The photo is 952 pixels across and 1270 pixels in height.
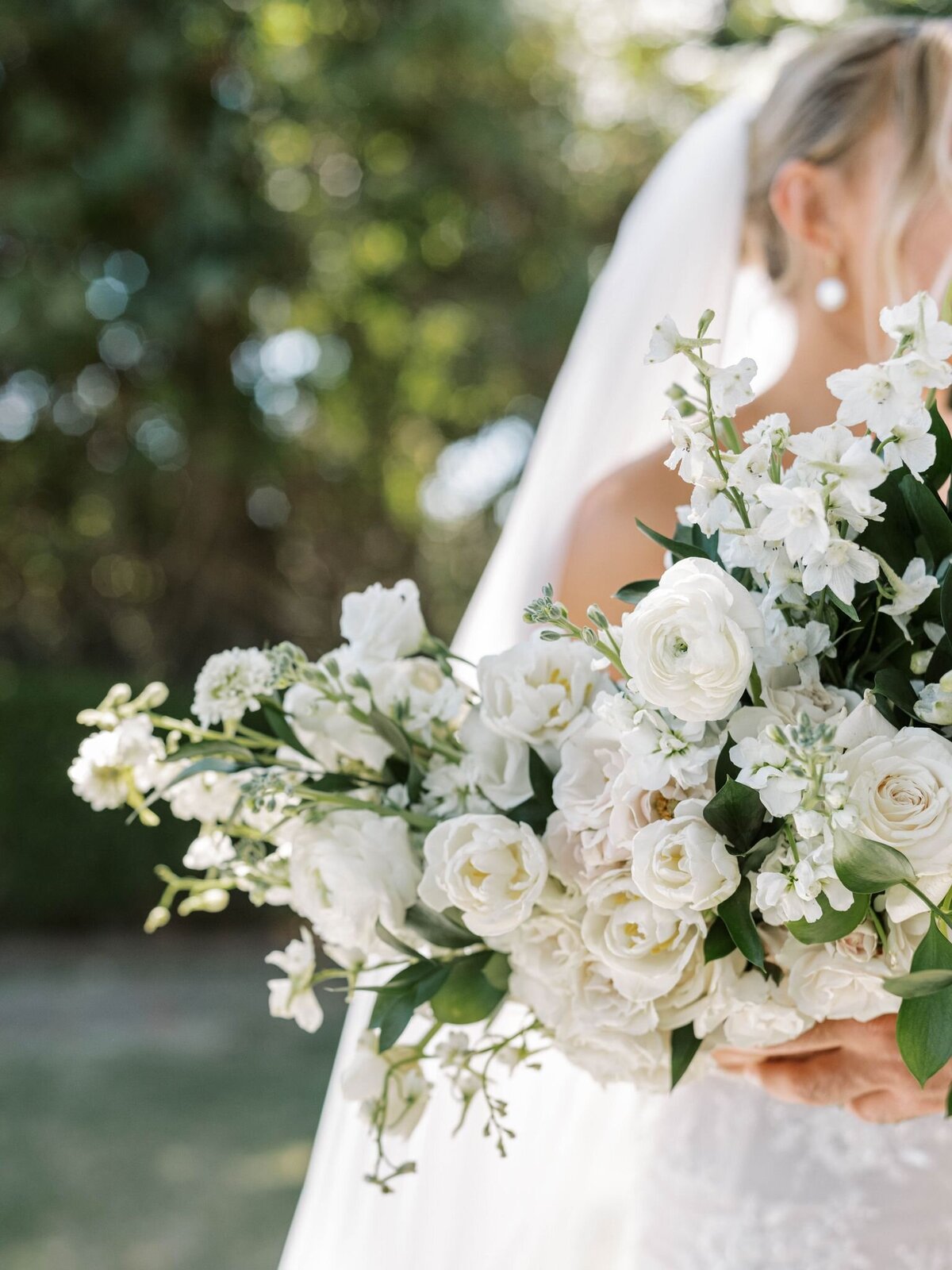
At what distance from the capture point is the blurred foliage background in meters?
9.15

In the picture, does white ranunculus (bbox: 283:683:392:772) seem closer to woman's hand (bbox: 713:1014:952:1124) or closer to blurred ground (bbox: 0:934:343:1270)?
woman's hand (bbox: 713:1014:952:1124)

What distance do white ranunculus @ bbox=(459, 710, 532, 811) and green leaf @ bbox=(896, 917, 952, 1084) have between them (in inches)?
14.8

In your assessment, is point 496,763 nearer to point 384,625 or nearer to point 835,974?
point 384,625

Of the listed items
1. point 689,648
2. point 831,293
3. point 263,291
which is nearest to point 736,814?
point 689,648

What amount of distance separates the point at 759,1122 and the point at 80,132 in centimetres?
964

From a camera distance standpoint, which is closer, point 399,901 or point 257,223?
point 399,901

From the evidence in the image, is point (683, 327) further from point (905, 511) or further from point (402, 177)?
point (402, 177)

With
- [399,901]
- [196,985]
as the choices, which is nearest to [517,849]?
[399,901]

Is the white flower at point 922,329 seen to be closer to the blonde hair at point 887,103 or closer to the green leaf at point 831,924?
the green leaf at point 831,924

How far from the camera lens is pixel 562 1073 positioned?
1843 millimetres

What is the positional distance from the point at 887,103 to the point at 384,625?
48.3 inches

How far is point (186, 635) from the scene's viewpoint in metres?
11.0

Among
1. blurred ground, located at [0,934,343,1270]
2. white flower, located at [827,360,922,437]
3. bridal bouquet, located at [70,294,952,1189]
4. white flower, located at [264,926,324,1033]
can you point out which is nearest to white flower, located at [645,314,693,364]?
bridal bouquet, located at [70,294,952,1189]

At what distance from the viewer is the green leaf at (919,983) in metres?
0.92
